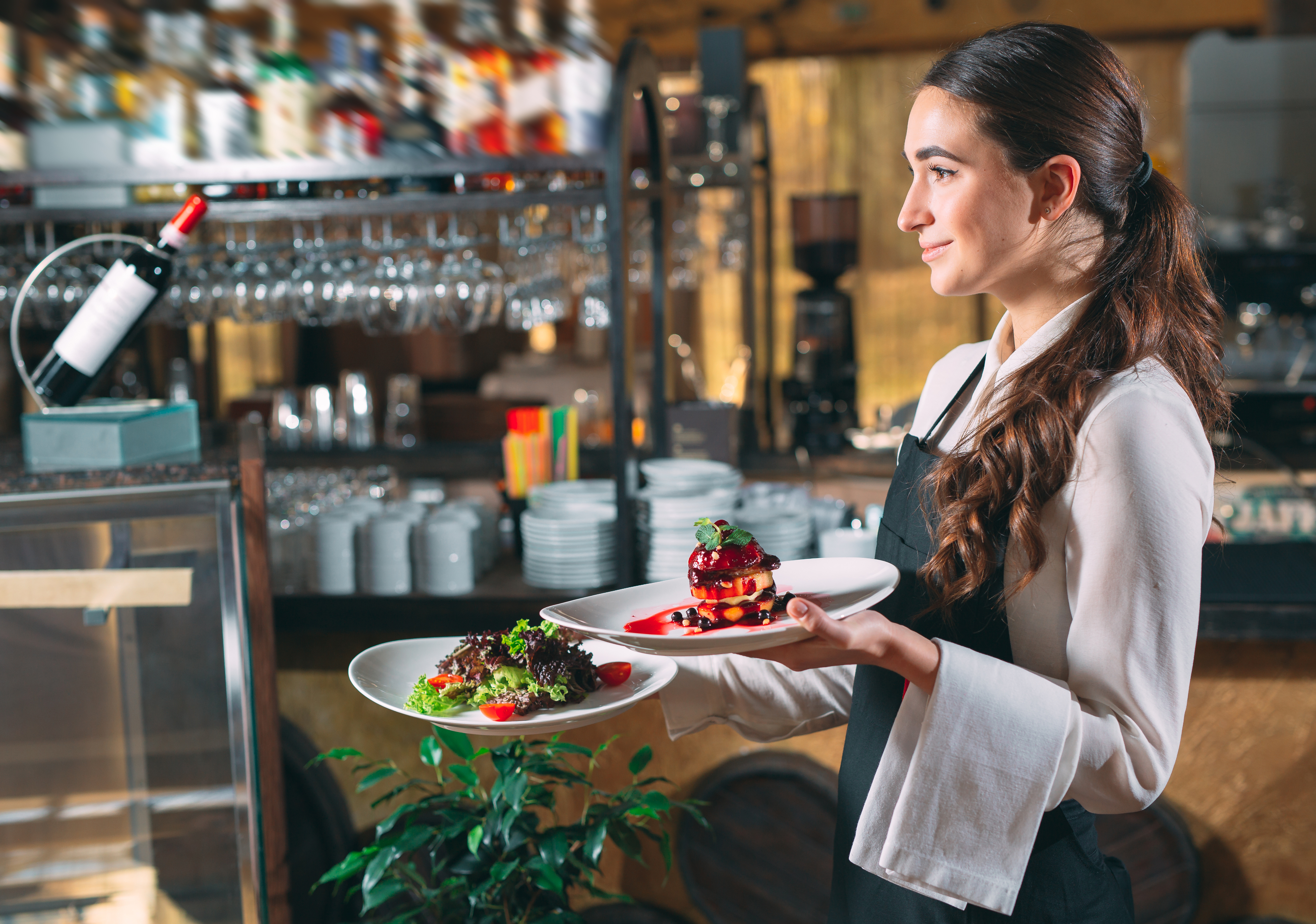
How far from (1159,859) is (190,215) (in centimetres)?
210

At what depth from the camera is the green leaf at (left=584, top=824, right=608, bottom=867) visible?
5.13ft

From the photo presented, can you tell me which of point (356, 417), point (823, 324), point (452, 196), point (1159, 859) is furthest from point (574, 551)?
point (823, 324)

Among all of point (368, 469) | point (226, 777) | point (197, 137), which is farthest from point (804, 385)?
point (226, 777)

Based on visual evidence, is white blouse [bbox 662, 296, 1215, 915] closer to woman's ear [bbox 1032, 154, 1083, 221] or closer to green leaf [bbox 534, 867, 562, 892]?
woman's ear [bbox 1032, 154, 1083, 221]

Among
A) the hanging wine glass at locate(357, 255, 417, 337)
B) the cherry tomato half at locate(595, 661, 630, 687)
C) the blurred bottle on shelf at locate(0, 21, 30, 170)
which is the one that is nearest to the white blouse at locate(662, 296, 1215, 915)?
the cherry tomato half at locate(595, 661, 630, 687)

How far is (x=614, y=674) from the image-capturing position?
48.4 inches

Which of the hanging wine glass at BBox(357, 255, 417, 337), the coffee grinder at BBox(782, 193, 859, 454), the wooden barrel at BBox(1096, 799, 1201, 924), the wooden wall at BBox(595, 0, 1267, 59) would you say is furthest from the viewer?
the wooden wall at BBox(595, 0, 1267, 59)

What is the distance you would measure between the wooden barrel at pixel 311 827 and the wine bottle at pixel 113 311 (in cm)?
85

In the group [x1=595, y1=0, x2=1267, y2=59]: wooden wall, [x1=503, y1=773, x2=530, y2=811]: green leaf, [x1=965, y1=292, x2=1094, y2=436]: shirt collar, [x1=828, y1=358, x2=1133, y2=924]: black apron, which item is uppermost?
[x1=595, y1=0, x2=1267, y2=59]: wooden wall

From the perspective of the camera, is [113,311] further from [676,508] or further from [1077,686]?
[1077,686]

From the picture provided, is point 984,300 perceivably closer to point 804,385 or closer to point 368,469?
point 804,385

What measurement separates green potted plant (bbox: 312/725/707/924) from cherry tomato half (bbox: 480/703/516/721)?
1.51ft

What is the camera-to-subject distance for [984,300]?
5.94 metres

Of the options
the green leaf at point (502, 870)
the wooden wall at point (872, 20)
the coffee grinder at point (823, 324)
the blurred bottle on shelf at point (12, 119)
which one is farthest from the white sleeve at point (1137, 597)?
the wooden wall at point (872, 20)
